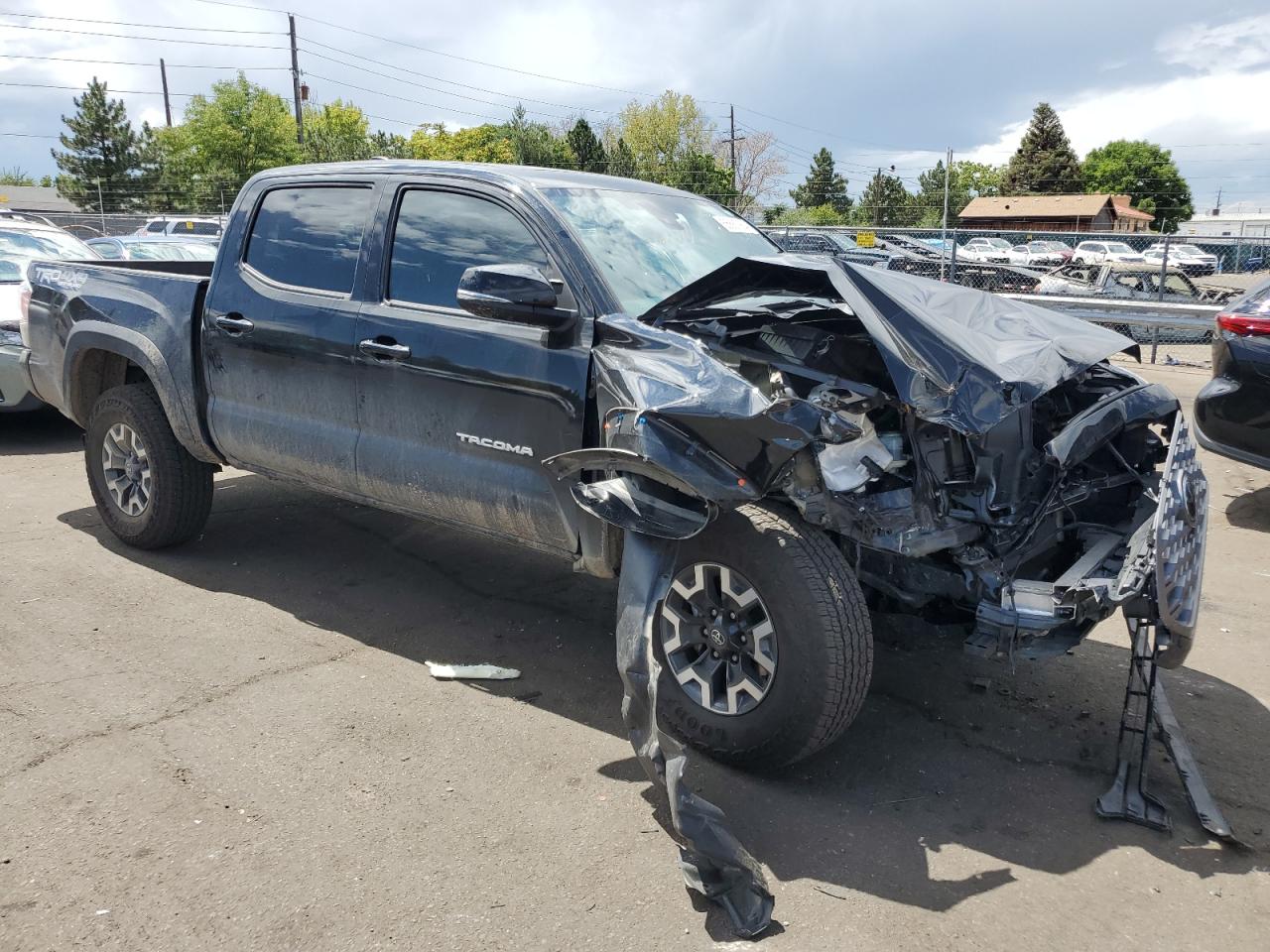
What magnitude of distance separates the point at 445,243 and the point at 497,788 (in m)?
2.19

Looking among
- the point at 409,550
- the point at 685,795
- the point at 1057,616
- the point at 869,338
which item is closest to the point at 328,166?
the point at 409,550

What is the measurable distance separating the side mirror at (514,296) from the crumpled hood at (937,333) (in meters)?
0.34

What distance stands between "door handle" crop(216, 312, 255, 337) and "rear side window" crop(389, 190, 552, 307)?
881 mm

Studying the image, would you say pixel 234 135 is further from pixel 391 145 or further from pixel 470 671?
pixel 470 671

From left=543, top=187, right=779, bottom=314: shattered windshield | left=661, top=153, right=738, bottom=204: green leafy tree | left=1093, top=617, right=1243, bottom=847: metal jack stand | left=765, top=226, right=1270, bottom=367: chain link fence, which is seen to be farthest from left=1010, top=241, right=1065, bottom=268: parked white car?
left=1093, top=617, right=1243, bottom=847: metal jack stand

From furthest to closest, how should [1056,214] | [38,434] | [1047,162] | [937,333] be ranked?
1. [1047,162]
2. [1056,214]
3. [38,434]
4. [937,333]

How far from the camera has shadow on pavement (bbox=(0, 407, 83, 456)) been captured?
827cm

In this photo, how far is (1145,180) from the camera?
8725cm

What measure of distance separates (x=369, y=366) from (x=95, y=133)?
218 feet

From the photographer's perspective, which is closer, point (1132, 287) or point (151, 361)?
point (151, 361)

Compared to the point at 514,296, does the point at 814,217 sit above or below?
above

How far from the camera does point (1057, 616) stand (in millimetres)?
3230

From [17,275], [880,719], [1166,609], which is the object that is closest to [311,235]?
[880,719]

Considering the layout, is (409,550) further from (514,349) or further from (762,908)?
(762,908)
